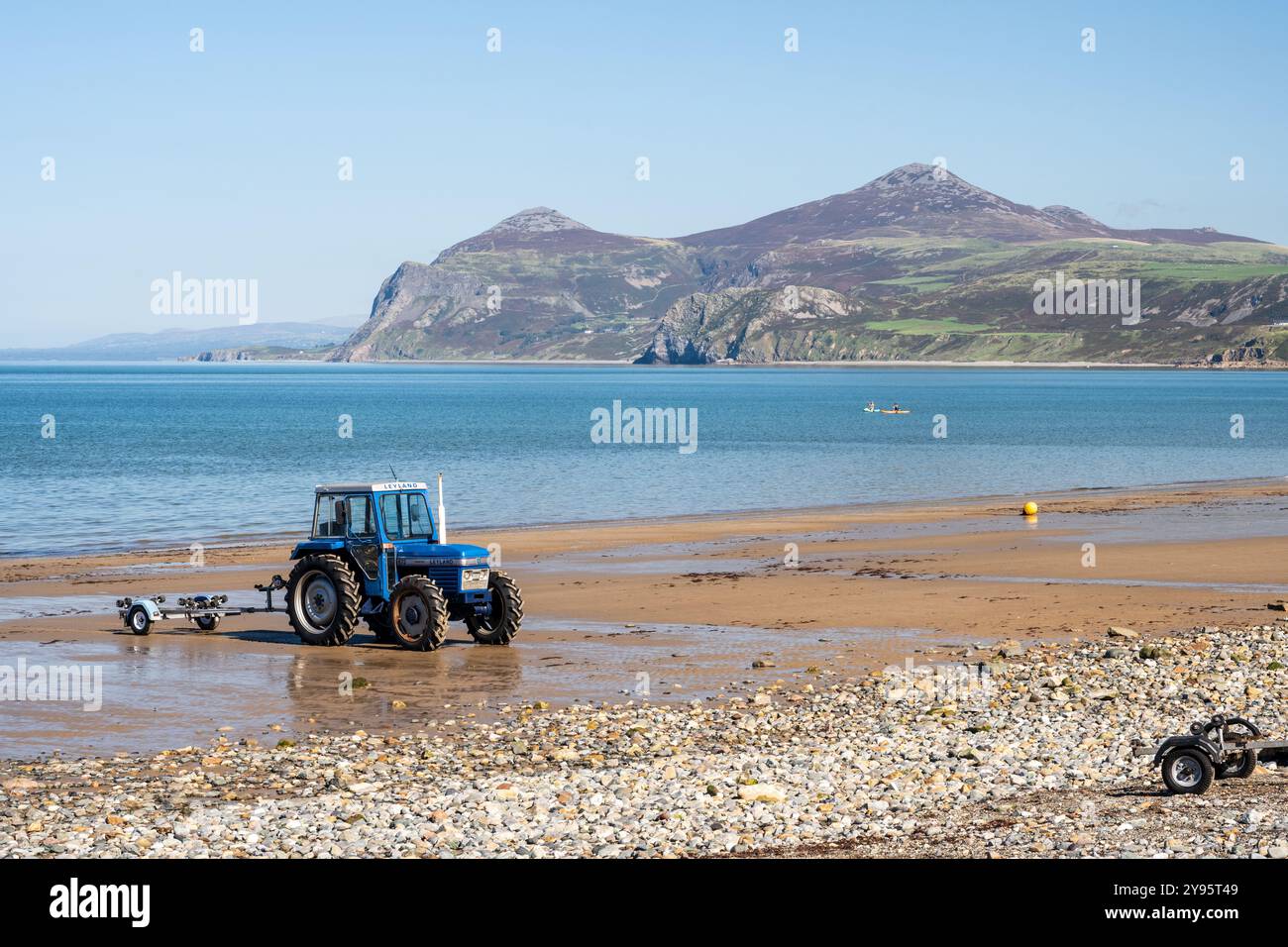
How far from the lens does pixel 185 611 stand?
25.7 m

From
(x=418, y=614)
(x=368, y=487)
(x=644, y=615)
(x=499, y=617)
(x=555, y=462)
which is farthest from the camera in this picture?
(x=555, y=462)

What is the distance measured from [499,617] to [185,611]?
19.5 feet

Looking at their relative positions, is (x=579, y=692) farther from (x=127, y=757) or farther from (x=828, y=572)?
(x=828, y=572)

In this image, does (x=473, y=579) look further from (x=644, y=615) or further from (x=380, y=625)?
(x=644, y=615)

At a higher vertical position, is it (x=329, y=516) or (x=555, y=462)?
(x=329, y=516)

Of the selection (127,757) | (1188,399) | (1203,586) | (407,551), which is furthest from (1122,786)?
(1188,399)

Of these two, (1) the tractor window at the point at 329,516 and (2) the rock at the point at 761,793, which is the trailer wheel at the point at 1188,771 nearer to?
(2) the rock at the point at 761,793

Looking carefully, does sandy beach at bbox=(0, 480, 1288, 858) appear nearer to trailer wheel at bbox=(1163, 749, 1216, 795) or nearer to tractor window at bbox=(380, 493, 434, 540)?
trailer wheel at bbox=(1163, 749, 1216, 795)

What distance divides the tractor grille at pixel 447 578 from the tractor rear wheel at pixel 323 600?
129cm

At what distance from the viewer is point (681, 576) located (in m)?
33.0

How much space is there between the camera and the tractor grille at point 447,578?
2366 cm

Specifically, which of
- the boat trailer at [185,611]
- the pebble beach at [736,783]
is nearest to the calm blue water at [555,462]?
the boat trailer at [185,611]

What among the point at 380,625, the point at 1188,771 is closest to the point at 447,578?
the point at 380,625

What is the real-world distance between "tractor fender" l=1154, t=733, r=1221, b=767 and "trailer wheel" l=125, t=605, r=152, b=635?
18.0m
